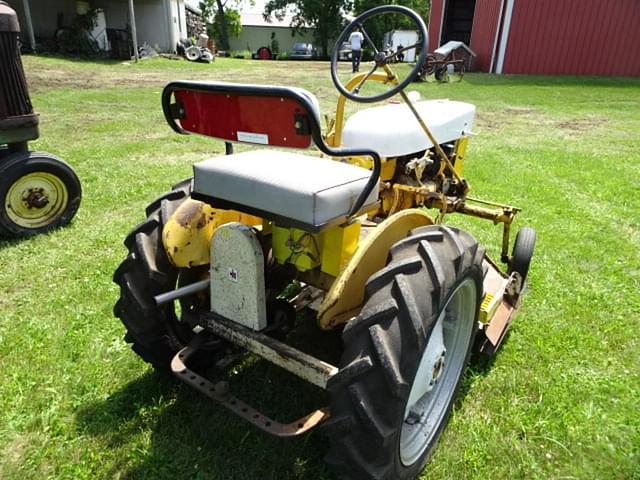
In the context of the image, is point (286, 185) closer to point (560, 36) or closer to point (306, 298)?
point (306, 298)

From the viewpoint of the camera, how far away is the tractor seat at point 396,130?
3.06 metres

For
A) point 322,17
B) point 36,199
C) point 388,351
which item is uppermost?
point 322,17

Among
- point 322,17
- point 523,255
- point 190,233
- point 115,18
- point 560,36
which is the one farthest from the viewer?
point 322,17

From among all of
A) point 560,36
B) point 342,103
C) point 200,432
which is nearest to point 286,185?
point 200,432

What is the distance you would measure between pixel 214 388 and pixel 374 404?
0.70 meters

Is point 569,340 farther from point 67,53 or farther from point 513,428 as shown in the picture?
point 67,53

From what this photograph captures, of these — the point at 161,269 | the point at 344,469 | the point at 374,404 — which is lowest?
the point at 344,469

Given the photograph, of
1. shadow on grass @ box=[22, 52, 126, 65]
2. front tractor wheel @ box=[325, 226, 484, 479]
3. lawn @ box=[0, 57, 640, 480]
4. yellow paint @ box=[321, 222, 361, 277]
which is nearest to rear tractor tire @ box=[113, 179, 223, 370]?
lawn @ box=[0, 57, 640, 480]

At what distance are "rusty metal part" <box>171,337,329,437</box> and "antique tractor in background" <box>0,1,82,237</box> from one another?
274 centimetres

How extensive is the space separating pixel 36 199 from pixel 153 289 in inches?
104

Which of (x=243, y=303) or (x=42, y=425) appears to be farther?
(x=42, y=425)

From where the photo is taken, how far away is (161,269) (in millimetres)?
2148

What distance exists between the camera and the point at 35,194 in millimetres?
4125

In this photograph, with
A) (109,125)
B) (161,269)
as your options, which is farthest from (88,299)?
(109,125)
